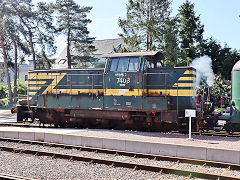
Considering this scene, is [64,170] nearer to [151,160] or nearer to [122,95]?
[151,160]

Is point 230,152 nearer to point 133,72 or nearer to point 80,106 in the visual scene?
point 133,72

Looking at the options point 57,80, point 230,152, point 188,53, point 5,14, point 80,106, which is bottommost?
point 230,152

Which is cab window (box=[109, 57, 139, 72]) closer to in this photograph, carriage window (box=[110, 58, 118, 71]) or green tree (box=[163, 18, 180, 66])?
carriage window (box=[110, 58, 118, 71])

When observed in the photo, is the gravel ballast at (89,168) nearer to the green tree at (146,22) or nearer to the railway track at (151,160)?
the railway track at (151,160)

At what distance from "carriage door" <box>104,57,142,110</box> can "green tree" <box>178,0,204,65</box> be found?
661 inches

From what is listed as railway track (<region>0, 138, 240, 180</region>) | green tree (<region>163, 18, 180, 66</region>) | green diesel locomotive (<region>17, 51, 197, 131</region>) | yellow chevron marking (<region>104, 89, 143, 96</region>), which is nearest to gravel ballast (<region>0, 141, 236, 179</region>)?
railway track (<region>0, 138, 240, 180</region>)

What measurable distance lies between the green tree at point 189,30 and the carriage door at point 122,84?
1678 cm

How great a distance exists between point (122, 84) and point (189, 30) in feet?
61.8

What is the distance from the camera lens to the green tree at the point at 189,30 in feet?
92.0

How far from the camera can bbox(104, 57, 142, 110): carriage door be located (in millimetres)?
12047

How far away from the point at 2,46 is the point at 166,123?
1027 inches

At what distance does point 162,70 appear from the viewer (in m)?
12.1

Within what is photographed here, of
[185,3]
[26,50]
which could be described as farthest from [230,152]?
[26,50]

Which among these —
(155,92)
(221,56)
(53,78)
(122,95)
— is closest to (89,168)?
(122,95)
